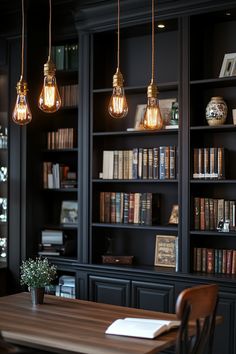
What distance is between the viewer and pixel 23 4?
488 centimetres

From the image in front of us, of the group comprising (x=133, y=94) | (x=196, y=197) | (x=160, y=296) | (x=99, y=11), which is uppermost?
(x=99, y=11)

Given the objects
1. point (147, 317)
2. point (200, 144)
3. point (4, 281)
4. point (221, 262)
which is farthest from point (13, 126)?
point (147, 317)

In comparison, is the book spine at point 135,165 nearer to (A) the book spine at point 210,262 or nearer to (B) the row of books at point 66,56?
(A) the book spine at point 210,262

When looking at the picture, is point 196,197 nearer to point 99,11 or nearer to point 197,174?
point 197,174

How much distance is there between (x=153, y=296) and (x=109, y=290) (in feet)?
1.38

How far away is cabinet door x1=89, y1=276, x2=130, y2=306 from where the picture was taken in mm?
4582

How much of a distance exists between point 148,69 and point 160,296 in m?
1.93

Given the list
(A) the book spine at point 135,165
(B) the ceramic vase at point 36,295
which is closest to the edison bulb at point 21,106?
(B) the ceramic vase at point 36,295

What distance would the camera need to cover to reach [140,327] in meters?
2.79

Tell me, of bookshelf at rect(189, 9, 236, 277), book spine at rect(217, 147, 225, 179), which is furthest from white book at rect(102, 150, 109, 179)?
book spine at rect(217, 147, 225, 179)

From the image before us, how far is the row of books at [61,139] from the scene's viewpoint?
5098mm

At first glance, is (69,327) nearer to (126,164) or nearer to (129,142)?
(126,164)

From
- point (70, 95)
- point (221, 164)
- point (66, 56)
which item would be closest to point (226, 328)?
point (221, 164)

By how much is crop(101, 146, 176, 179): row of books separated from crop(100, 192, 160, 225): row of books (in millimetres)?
166
